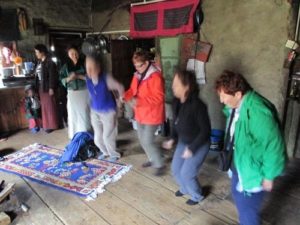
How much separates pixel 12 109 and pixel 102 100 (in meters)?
2.34

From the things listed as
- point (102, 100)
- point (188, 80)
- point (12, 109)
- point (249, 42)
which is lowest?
point (12, 109)

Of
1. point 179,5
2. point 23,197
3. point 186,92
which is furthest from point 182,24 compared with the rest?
point 23,197

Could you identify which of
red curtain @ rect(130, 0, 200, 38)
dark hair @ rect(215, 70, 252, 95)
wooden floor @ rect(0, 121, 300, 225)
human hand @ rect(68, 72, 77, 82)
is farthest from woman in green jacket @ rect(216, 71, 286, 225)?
red curtain @ rect(130, 0, 200, 38)

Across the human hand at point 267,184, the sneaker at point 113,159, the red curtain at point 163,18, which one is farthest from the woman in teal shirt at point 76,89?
the human hand at point 267,184

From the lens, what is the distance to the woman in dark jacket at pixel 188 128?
1937 mm

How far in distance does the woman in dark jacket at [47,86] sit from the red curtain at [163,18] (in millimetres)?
1571

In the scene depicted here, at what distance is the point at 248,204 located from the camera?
4.95 feet

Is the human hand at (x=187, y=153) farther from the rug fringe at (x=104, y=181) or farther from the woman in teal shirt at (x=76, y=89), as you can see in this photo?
the woman in teal shirt at (x=76, y=89)

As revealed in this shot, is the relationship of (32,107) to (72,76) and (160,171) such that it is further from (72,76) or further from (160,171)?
(160,171)

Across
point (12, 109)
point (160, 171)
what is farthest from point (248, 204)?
point (12, 109)

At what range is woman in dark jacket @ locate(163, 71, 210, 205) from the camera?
1937mm

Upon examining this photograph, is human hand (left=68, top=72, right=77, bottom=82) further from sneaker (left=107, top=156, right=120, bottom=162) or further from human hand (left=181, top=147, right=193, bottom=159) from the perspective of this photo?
human hand (left=181, top=147, right=193, bottom=159)

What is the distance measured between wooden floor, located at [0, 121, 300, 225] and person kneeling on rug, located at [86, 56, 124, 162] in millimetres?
553

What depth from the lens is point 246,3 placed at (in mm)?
3160
